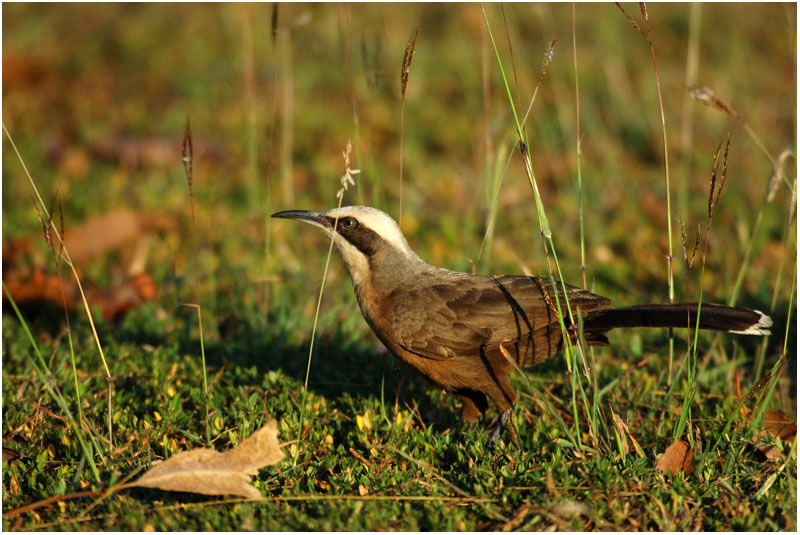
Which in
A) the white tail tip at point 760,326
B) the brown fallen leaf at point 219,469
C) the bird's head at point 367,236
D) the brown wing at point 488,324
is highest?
the bird's head at point 367,236

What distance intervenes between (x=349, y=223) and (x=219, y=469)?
66.8 inches

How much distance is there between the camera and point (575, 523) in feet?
11.2

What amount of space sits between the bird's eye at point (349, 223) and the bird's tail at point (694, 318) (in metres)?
1.51

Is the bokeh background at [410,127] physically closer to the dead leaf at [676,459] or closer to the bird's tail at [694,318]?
the bird's tail at [694,318]

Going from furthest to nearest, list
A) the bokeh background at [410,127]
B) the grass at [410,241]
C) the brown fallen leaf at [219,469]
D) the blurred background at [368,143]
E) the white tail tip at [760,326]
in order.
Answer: the bokeh background at [410,127] → the blurred background at [368,143] → the white tail tip at [760,326] → the grass at [410,241] → the brown fallen leaf at [219,469]

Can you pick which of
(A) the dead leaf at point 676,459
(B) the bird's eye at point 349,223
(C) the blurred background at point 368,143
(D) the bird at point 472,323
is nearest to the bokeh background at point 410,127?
(C) the blurred background at point 368,143

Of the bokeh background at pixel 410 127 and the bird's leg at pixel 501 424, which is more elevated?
the bokeh background at pixel 410 127

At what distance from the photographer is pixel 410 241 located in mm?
7414

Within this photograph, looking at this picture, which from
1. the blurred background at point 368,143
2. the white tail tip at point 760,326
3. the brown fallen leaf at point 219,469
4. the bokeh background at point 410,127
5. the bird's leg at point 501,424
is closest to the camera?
the brown fallen leaf at point 219,469

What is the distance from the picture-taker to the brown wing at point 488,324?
14.1 feet

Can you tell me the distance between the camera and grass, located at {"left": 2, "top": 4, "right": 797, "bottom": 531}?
145 inches

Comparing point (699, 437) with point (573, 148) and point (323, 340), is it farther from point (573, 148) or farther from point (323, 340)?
point (573, 148)

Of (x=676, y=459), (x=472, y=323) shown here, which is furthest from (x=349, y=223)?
(x=676, y=459)

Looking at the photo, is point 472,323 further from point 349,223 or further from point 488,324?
point 349,223
